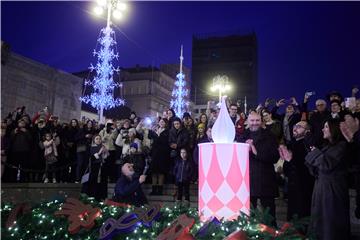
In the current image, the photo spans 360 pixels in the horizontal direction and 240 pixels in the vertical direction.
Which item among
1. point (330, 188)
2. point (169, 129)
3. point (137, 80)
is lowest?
point (330, 188)

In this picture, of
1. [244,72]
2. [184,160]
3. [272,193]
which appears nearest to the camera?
[272,193]

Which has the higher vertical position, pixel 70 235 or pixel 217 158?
pixel 217 158

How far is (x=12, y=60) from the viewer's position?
25.6 meters

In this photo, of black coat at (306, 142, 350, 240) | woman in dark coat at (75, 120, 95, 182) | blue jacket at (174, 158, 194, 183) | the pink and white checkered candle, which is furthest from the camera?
woman in dark coat at (75, 120, 95, 182)

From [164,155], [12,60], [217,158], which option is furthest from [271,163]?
[12,60]

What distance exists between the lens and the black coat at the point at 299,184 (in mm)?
6000

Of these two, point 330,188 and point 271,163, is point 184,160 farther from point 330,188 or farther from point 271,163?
point 330,188

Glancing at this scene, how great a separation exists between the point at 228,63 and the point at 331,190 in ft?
238

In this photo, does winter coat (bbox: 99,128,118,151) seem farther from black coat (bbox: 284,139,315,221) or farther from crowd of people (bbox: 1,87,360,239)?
black coat (bbox: 284,139,315,221)

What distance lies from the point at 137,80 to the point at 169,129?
1707 inches

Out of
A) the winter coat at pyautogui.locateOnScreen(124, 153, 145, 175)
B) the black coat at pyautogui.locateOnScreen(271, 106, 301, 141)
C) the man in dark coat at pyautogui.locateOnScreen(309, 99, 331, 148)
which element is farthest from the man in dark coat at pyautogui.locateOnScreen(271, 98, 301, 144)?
the winter coat at pyautogui.locateOnScreen(124, 153, 145, 175)

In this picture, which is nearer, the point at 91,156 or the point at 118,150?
the point at 91,156

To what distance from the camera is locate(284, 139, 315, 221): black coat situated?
6000mm

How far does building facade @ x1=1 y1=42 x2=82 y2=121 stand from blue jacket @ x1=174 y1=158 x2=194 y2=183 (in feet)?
57.5
